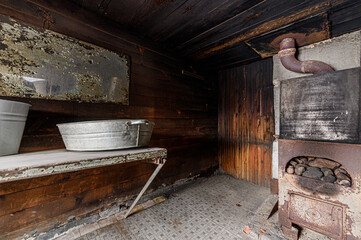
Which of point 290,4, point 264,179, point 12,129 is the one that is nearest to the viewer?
point 12,129

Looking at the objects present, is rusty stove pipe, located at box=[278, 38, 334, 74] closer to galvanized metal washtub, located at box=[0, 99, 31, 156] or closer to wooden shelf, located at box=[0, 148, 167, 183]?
wooden shelf, located at box=[0, 148, 167, 183]

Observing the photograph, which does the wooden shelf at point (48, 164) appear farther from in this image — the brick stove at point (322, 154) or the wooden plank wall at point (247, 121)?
the wooden plank wall at point (247, 121)

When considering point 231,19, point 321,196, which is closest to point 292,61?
point 231,19

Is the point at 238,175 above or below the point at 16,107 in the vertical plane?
below

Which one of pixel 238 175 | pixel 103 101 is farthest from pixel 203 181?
pixel 103 101

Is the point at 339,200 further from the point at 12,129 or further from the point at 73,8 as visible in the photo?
the point at 73,8

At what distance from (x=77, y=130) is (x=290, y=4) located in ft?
6.86

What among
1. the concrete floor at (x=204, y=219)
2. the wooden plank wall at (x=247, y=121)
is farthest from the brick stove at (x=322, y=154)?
the wooden plank wall at (x=247, y=121)

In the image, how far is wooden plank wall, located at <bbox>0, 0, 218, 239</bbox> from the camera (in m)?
1.28

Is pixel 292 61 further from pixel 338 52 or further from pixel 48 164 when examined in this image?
pixel 48 164

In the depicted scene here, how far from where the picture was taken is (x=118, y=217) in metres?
1.70

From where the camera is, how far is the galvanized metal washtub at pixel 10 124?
2.84 ft

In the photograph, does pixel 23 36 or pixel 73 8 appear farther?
pixel 73 8

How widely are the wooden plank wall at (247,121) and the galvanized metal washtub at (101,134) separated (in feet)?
7.34
